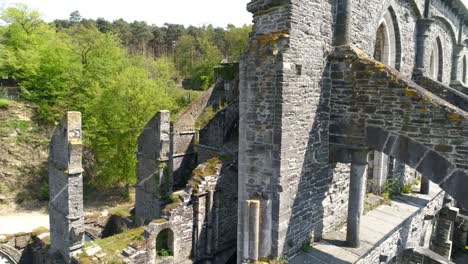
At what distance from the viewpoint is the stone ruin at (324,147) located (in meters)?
6.08

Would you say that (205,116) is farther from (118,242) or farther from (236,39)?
(236,39)

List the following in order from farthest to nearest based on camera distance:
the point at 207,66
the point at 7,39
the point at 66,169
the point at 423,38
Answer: the point at 207,66 < the point at 7,39 < the point at 423,38 < the point at 66,169

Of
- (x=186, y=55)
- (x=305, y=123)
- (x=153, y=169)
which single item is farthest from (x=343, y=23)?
(x=186, y=55)

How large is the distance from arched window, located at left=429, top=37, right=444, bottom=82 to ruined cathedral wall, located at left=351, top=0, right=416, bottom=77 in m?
3.41

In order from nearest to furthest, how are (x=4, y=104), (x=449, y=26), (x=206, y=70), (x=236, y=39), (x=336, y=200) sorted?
(x=336, y=200) < (x=449, y=26) < (x=4, y=104) < (x=206, y=70) < (x=236, y=39)

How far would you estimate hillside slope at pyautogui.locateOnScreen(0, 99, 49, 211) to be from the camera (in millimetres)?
19906

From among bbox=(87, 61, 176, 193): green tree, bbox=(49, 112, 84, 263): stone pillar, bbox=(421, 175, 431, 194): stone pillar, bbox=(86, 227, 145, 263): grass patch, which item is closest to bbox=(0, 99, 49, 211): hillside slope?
bbox=(87, 61, 176, 193): green tree

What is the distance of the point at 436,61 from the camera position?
14.4 metres

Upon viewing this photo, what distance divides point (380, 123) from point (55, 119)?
23537 millimetres

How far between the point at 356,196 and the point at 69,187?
802 centimetres

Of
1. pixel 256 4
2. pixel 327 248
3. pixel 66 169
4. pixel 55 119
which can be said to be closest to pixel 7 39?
pixel 55 119

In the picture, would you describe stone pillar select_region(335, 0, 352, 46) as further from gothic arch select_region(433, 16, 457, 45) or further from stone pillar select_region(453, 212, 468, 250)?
stone pillar select_region(453, 212, 468, 250)

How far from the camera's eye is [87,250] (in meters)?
10.2

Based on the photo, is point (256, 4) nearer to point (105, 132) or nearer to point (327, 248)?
point (327, 248)
